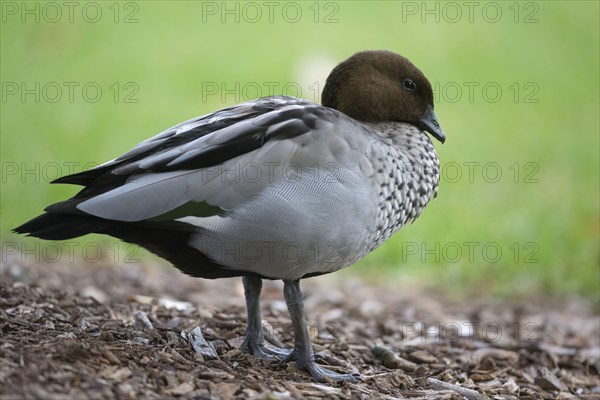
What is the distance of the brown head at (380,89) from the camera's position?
409 cm

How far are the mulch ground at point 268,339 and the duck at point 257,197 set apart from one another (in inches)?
15.3

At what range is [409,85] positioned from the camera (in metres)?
4.16

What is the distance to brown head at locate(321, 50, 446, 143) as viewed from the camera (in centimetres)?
409

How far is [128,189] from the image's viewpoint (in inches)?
132

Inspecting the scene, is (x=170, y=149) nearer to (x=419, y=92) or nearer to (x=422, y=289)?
(x=419, y=92)

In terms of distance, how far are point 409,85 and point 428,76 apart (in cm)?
661

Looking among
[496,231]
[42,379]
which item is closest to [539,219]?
[496,231]

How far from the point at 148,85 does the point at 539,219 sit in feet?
16.4

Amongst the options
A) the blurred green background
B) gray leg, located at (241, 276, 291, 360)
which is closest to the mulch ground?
gray leg, located at (241, 276, 291, 360)

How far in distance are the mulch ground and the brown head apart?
124cm

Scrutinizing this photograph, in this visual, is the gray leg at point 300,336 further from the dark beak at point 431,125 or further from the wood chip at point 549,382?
the wood chip at point 549,382

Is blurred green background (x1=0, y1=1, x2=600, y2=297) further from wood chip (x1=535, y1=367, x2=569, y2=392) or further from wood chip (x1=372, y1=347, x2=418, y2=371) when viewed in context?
wood chip (x1=372, y1=347, x2=418, y2=371)

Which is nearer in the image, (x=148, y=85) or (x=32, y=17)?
(x=148, y=85)

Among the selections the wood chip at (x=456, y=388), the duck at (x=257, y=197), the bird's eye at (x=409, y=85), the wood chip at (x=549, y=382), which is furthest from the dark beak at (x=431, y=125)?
the wood chip at (x=549, y=382)
